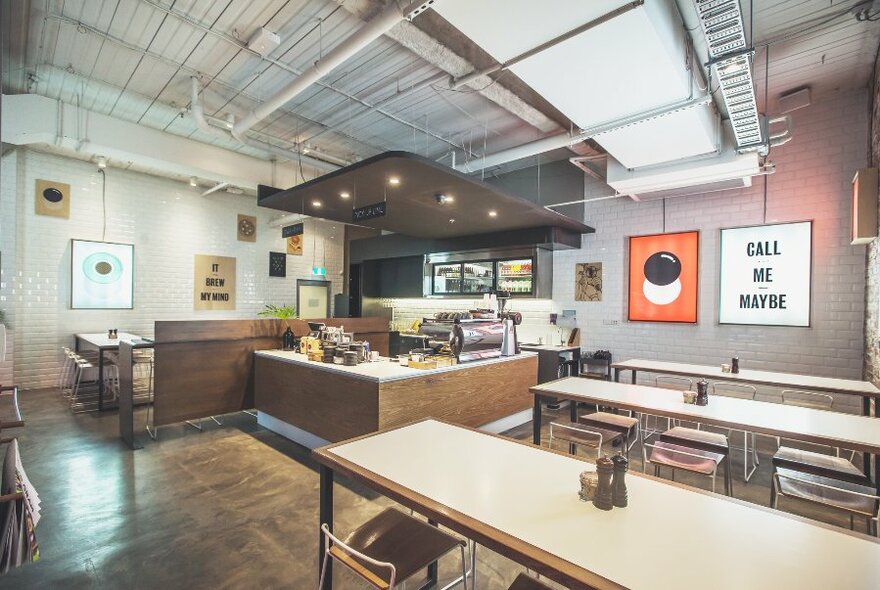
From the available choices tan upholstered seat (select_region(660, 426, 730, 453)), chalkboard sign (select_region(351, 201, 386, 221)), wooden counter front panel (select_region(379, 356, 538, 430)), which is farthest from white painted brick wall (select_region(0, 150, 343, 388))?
tan upholstered seat (select_region(660, 426, 730, 453))

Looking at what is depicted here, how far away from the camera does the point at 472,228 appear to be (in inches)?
283

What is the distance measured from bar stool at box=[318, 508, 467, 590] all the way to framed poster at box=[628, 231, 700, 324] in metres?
5.76

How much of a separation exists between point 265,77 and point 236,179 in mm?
2182

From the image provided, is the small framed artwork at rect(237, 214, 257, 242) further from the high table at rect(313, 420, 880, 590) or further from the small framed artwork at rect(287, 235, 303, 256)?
the high table at rect(313, 420, 880, 590)

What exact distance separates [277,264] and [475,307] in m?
4.75

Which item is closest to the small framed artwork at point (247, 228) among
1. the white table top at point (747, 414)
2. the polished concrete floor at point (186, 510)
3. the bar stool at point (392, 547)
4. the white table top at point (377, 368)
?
the polished concrete floor at point (186, 510)

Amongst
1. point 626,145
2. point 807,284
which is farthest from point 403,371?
point 807,284

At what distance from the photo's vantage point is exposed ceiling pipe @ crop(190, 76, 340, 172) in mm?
4812

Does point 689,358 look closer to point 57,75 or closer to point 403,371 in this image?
point 403,371

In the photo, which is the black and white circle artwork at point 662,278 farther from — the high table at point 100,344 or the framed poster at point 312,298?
the framed poster at point 312,298

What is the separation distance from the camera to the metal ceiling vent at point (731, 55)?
251cm

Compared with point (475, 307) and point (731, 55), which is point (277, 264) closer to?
point (475, 307)

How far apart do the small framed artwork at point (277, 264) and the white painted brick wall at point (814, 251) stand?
7.11 m

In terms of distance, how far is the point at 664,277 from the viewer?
641cm
